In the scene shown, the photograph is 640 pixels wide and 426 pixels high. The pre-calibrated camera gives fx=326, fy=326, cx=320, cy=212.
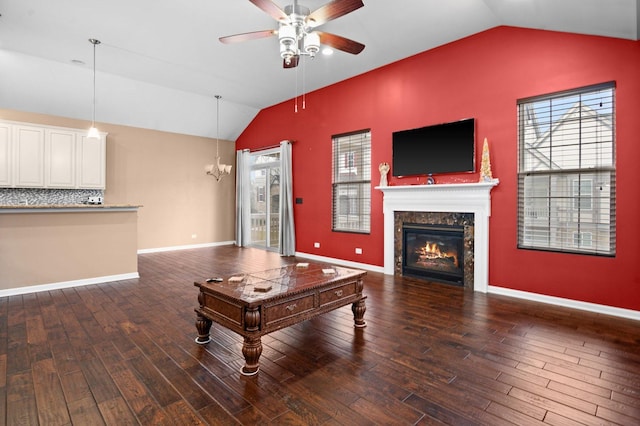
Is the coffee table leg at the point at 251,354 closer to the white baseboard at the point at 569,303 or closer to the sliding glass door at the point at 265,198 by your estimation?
the white baseboard at the point at 569,303

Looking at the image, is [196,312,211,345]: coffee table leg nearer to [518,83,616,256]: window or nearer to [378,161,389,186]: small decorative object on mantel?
[378,161,389,186]: small decorative object on mantel

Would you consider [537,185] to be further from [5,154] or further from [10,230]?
[5,154]

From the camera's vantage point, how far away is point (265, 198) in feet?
28.1

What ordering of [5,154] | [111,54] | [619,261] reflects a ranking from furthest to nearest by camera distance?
[5,154]
[111,54]
[619,261]

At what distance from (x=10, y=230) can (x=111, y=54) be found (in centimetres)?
299

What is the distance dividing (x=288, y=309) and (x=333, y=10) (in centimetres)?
261

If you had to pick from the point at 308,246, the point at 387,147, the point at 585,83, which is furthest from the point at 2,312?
the point at 585,83

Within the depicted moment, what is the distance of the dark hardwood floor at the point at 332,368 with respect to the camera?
1.86m

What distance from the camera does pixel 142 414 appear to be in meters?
1.83

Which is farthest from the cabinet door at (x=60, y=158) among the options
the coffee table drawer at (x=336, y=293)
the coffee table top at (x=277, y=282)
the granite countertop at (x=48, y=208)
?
the coffee table drawer at (x=336, y=293)

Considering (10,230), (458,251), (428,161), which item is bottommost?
(458,251)

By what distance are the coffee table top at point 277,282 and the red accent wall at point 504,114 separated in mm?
2420

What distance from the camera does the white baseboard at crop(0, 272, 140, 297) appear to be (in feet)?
13.8

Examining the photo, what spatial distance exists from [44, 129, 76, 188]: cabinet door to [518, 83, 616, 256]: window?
26.2 ft
